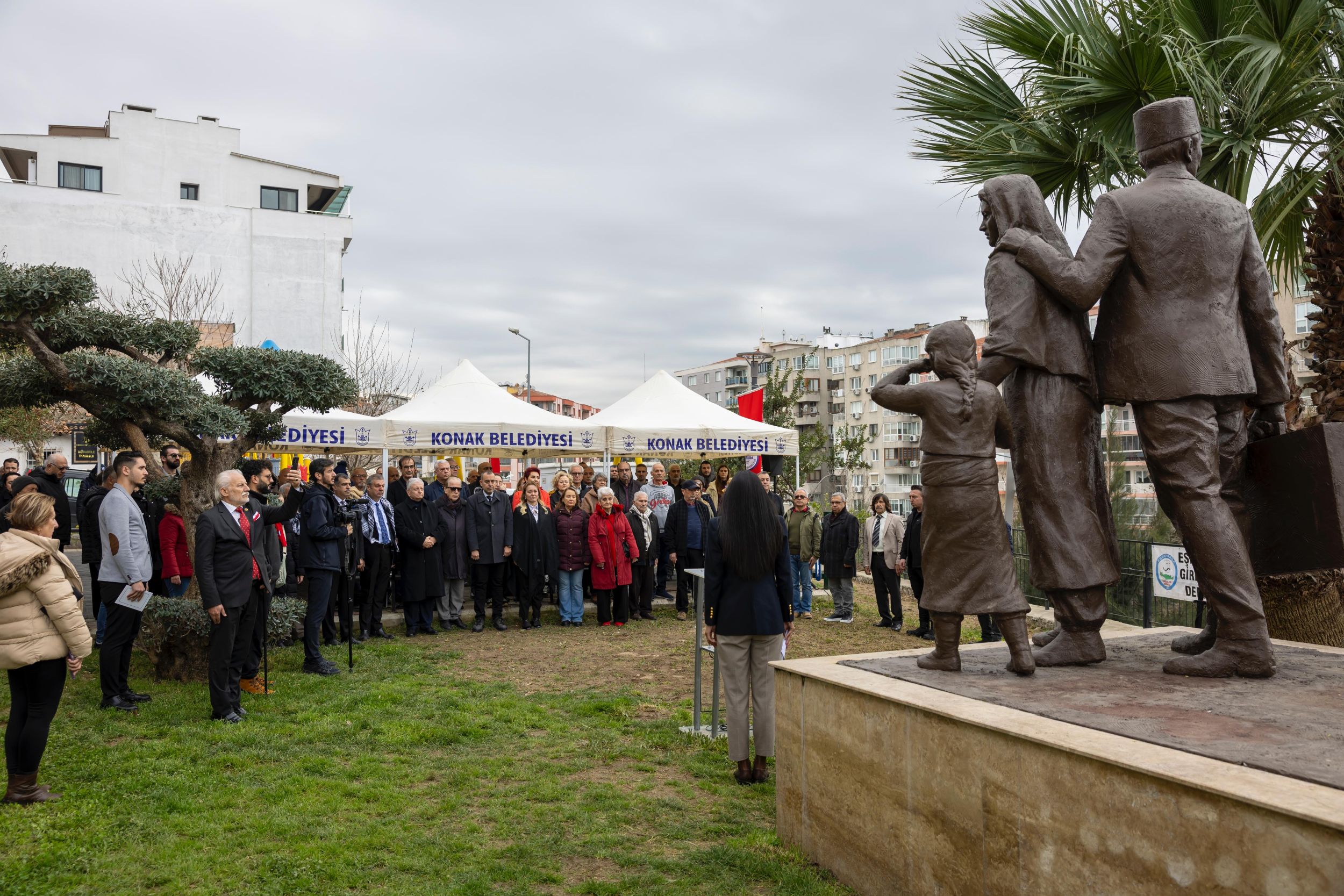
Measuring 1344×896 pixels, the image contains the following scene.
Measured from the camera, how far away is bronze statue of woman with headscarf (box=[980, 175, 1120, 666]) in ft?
14.6

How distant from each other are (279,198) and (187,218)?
14.4 feet

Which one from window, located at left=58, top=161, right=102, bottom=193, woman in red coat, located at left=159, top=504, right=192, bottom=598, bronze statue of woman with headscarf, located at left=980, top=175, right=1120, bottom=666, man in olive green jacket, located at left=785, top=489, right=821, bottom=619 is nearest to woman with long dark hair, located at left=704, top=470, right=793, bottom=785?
bronze statue of woman with headscarf, located at left=980, top=175, right=1120, bottom=666

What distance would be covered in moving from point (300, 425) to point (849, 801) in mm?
11024

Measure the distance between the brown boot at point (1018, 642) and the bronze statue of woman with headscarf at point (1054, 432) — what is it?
1.16 ft

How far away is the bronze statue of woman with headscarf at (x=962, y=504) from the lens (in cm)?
423

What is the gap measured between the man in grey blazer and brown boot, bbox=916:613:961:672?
5715mm

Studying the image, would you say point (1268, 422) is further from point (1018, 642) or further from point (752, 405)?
point (752, 405)

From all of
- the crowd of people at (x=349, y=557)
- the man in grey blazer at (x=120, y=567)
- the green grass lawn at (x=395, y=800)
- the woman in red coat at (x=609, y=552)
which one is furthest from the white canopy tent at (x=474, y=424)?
the man in grey blazer at (x=120, y=567)

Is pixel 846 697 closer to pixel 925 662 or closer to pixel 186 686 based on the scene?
pixel 925 662

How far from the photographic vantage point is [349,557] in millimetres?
10234

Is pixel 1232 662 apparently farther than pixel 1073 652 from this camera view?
No

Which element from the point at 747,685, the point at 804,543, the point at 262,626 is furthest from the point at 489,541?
the point at 747,685

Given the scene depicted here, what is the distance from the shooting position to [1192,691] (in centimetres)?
386

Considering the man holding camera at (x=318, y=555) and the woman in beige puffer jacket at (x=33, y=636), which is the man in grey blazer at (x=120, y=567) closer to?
the man holding camera at (x=318, y=555)
